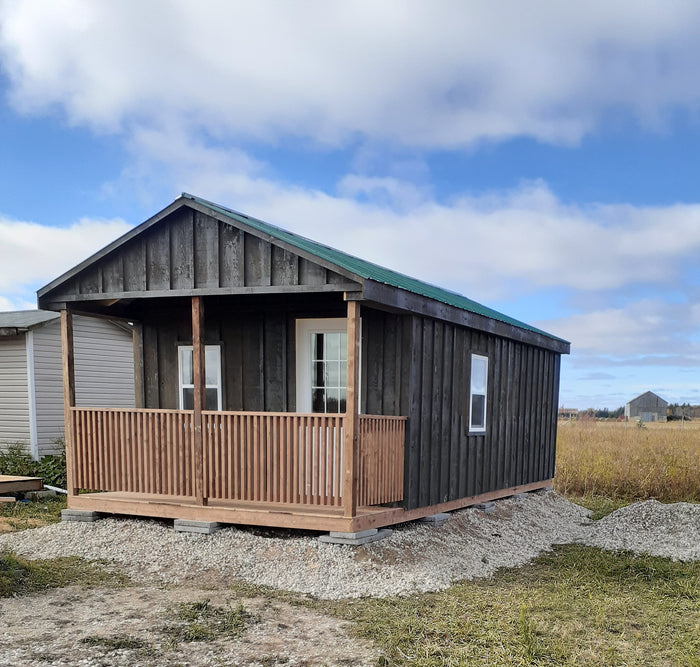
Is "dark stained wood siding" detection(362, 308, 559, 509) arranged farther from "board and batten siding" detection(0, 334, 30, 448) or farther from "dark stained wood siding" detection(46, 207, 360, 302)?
"board and batten siding" detection(0, 334, 30, 448)

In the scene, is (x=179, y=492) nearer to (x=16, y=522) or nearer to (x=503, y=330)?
(x=16, y=522)

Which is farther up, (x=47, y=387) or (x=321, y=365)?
(x=321, y=365)

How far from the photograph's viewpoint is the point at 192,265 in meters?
7.70

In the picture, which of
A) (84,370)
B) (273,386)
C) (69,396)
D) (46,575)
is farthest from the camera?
(84,370)

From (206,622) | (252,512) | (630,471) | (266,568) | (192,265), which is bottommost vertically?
(630,471)

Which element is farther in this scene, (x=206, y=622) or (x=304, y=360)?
(x=304, y=360)

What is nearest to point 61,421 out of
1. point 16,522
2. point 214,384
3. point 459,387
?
point 16,522

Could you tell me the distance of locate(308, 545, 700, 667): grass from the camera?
4551 mm

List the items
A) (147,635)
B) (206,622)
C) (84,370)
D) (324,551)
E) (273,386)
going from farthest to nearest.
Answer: (84,370) < (273,386) < (324,551) < (206,622) < (147,635)

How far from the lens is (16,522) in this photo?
9305 mm

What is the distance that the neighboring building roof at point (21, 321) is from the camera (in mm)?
13102

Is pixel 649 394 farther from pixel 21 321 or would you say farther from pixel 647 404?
pixel 21 321

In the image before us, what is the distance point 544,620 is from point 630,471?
9960 millimetres

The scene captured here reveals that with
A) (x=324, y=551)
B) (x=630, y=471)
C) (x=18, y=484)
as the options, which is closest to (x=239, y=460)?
(x=324, y=551)
